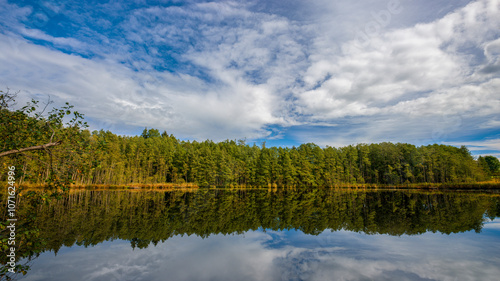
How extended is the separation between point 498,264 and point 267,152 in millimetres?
74503

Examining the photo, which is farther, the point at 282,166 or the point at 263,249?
the point at 282,166

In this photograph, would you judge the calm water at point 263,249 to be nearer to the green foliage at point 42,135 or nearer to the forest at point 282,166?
the green foliage at point 42,135

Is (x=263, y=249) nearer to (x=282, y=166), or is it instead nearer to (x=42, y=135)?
(x=42, y=135)

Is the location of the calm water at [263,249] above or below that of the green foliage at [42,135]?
below

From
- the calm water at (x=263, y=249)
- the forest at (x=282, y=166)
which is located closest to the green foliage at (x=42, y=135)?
the calm water at (x=263, y=249)

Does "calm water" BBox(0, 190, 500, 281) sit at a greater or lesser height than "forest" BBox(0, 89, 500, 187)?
lesser

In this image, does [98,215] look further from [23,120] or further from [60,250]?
[23,120]

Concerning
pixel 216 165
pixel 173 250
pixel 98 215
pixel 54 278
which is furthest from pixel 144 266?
pixel 216 165

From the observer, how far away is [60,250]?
33.2 ft

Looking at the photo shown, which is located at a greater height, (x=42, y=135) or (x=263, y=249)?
(x=42, y=135)

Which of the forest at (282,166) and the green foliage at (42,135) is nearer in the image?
the green foliage at (42,135)

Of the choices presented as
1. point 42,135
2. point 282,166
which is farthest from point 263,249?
point 282,166

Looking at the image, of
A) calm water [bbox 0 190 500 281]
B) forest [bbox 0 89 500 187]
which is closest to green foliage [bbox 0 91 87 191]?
calm water [bbox 0 190 500 281]

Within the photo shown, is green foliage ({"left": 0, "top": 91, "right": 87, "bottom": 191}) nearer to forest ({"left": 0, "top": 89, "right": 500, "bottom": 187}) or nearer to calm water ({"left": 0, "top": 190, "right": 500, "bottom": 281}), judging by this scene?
calm water ({"left": 0, "top": 190, "right": 500, "bottom": 281})
